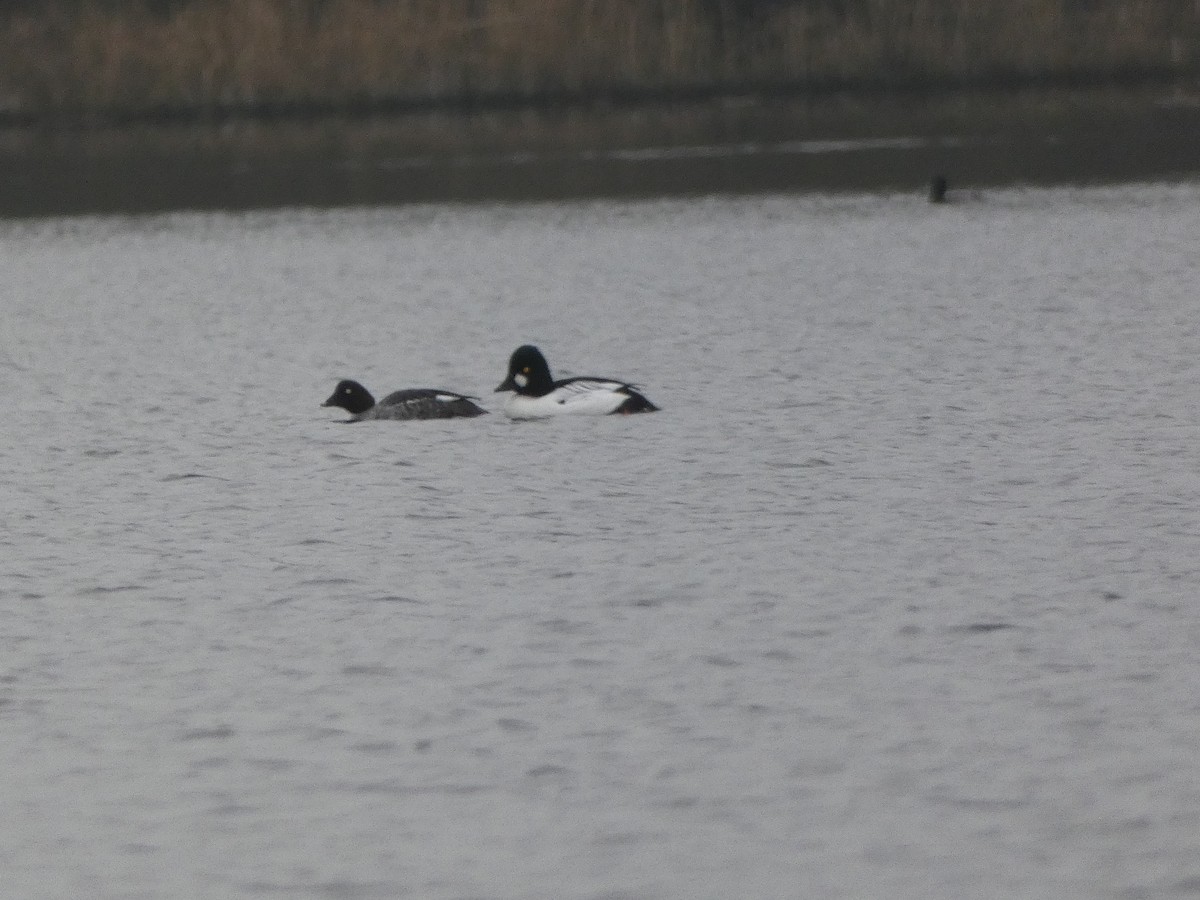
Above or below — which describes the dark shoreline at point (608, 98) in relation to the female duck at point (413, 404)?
above

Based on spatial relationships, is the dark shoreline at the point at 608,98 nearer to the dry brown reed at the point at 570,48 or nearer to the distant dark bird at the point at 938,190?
the dry brown reed at the point at 570,48

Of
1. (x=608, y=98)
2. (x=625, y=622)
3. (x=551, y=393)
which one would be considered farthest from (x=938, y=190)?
(x=625, y=622)

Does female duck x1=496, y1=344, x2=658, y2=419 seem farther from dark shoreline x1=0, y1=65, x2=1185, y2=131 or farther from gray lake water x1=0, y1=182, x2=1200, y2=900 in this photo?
dark shoreline x1=0, y1=65, x2=1185, y2=131

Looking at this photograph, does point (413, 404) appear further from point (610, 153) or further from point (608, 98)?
point (608, 98)

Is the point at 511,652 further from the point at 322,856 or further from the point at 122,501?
the point at 122,501

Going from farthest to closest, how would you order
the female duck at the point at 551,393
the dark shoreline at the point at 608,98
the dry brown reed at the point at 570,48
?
the dark shoreline at the point at 608,98 < the dry brown reed at the point at 570,48 < the female duck at the point at 551,393

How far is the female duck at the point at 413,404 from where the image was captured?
1617 centimetres

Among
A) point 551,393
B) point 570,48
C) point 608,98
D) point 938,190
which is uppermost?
point 570,48

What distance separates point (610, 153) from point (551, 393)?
3305 centimetres

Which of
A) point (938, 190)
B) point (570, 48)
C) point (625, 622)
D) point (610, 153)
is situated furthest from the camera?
point (570, 48)

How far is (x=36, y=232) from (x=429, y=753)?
3502cm

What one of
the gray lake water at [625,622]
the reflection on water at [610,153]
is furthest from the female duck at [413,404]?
the reflection on water at [610,153]

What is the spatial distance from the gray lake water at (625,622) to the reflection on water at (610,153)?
74.7ft

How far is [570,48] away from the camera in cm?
4975
